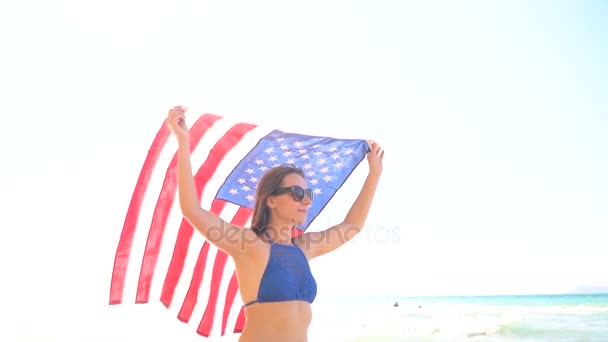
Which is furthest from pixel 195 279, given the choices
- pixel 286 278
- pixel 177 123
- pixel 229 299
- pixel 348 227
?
pixel 177 123

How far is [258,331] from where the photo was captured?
11.9ft

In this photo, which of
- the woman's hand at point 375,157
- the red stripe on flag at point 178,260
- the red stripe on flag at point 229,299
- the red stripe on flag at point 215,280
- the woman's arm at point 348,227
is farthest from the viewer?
the red stripe on flag at point 229,299

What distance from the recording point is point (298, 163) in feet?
17.4

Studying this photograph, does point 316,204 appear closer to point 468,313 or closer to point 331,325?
point 331,325

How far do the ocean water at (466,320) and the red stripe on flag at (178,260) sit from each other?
20.1 metres

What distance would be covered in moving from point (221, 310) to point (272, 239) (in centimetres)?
162

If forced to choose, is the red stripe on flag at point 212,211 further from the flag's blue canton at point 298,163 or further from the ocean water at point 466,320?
→ the ocean water at point 466,320

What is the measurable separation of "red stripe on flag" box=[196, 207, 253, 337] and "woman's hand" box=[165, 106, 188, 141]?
5.46ft

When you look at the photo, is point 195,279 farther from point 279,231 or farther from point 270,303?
point 270,303

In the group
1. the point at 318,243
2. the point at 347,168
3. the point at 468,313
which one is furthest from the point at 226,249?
the point at 468,313

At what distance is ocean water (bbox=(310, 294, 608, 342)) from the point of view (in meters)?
26.7

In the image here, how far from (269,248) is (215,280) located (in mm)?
1676

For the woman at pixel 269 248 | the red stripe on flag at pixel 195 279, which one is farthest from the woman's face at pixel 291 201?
the red stripe on flag at pixel 195 279

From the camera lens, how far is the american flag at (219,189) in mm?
5090
